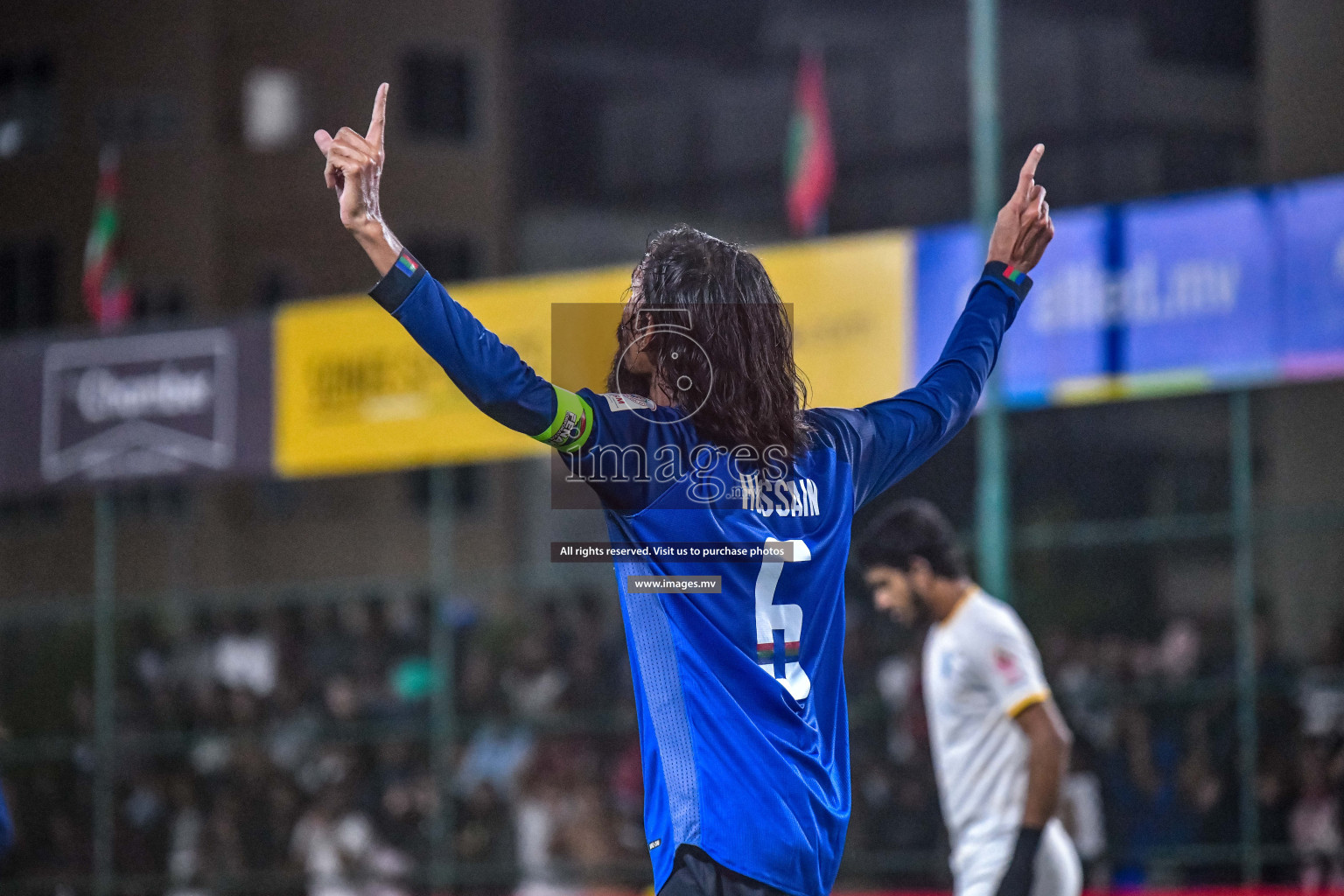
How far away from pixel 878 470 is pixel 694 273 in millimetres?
525

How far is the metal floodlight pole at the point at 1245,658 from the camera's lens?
9.94m

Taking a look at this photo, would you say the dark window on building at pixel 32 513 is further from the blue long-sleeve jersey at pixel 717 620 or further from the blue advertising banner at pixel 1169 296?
the blue long-sleeve jersey at pixel 717 620

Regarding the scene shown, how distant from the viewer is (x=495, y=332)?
1035 cm

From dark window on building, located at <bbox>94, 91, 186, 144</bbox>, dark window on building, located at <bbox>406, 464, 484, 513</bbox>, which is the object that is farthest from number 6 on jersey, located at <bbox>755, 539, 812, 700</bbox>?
dark window on building, located at <bbox>94, 91, 186, 144</bbox>

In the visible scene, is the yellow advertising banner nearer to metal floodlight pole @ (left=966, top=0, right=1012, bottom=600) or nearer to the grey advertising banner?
the grey advertising banner

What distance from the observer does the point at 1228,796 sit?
33.2 ft

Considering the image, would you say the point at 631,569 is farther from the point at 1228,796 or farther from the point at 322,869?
the point at 322,869

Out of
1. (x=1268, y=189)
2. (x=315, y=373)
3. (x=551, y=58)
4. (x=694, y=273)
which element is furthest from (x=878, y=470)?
(x=551, y=58)

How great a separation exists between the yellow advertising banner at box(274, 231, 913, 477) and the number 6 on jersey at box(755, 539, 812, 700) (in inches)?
251

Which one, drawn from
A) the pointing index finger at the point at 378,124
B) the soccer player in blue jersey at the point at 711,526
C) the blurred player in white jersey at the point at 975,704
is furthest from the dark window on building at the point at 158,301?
the soccer player in blue jersey at the point at 711,526

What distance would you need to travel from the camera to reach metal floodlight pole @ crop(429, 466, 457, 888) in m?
12.5

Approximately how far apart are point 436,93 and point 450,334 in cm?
2836

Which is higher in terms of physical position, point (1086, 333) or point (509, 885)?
point (1086, 333)

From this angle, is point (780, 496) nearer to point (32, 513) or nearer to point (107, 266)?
point (107, 266)
